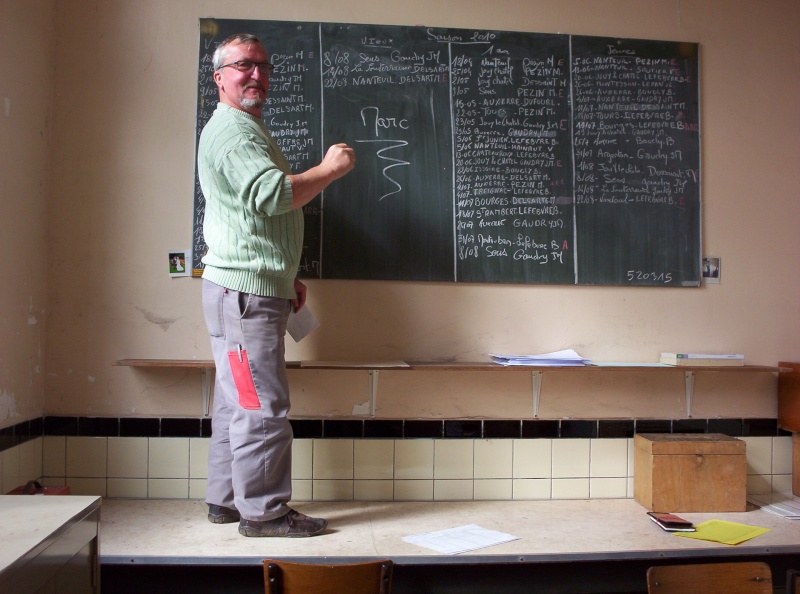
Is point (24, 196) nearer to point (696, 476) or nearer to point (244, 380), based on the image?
point (244, 380)

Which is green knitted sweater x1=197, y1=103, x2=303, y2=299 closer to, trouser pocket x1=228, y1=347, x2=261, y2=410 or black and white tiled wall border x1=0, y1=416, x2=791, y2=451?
trouser pocket x1=228, y1=347, x2=261, y2=410

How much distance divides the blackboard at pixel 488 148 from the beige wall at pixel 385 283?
89 mm

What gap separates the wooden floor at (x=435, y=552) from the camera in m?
2.44

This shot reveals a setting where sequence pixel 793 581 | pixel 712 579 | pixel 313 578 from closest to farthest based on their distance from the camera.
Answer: pixel 313 578 → pixel 712 579 → pixel 793 581

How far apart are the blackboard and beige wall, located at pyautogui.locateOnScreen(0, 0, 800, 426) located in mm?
89

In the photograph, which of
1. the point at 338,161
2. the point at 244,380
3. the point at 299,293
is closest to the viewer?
the point at 244,380

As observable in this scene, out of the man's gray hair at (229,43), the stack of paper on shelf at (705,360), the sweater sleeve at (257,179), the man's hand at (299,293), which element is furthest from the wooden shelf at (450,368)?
the man's gray hair at (229,43)

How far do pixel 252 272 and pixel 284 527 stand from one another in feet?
3.11

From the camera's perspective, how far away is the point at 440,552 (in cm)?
245

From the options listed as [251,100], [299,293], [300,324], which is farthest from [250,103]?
[300,324]

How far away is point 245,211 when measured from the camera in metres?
2.53

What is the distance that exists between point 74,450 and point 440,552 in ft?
5.69

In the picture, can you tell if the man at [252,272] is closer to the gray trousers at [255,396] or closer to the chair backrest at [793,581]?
the gray trousers at [255,396]

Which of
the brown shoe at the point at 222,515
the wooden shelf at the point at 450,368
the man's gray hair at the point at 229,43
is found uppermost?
the man's gray hair at the point at 229,43
